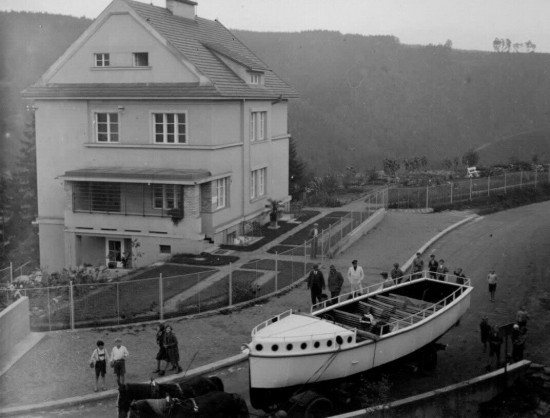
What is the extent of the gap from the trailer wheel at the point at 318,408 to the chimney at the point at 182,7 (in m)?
27.4

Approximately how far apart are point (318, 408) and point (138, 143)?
2079 centimetres

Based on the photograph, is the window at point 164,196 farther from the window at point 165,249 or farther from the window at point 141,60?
the window at point 141,60

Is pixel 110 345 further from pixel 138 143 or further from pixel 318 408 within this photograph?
pixel 138 143

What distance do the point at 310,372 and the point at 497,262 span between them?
1858cm

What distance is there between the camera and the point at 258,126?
126ft

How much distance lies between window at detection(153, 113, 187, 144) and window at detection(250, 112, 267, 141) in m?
5.27

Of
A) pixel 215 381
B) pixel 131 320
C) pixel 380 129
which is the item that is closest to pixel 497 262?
pixel 131 320

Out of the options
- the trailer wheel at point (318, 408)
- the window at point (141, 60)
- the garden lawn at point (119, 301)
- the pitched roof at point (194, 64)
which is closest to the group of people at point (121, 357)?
the garden lawn at point (119, 301)

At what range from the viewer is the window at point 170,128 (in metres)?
32.9

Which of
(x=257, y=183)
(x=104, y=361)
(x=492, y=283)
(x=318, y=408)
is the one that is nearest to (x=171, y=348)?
(x=104, y=361)

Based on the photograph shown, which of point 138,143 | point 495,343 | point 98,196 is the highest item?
point 138,143

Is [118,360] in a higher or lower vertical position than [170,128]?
lower

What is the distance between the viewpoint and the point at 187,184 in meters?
31.4

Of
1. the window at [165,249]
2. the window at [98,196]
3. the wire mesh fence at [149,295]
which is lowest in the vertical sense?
the wire mesh fence at [149,295]
